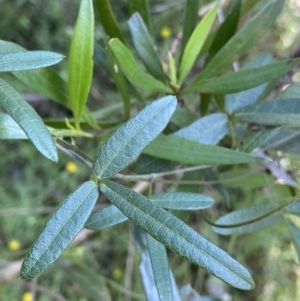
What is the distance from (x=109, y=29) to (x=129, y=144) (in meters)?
0.26

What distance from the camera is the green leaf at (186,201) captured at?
1.35 feet

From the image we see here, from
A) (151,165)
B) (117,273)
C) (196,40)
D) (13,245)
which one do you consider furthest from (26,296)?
(196,40)

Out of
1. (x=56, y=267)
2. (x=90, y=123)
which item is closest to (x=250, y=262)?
(x=56, y=267)

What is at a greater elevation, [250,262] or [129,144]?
[129,144]

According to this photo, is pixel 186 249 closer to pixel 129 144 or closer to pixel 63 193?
pixel 129 144

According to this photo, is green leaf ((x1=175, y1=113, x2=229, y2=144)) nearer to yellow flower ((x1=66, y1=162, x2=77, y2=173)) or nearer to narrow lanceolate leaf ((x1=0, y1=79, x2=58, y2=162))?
narrow lanceolate leaf ((x1=0, y1=79, x2=58, y2=162))

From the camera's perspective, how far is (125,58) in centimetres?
46

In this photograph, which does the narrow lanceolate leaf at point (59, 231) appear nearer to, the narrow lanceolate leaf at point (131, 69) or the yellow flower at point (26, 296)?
the narrow lanceolate leaf at point (131, 69)

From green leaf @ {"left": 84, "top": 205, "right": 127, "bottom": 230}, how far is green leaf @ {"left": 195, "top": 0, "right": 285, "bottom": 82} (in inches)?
9.6

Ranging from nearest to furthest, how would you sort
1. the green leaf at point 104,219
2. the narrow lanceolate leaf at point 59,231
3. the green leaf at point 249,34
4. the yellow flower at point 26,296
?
1. the narrow lanceolate leaf at point 59,231
2. the green leaf at point 104,219
3. the green leaf at point 249,34
4. the yellow flower at point 26,296

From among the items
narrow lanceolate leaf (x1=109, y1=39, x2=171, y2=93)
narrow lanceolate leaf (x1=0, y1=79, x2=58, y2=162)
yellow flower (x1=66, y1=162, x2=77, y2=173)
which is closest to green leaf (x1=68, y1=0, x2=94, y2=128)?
narrow lanceolate leaf (x1=109, y1=39, x2=171, y2=93)

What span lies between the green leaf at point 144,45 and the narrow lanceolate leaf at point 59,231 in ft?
0.86

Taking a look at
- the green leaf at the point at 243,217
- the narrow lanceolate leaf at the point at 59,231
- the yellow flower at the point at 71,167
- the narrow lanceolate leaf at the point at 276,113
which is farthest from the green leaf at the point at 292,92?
the yellow flower at the point at 71,167

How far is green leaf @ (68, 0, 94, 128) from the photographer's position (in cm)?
43
